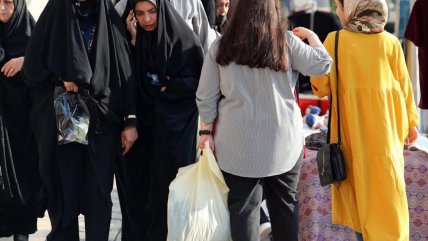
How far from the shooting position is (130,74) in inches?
164

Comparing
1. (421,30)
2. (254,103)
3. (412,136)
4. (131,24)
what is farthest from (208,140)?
(421,30)

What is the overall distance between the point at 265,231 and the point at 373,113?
1259 millimetres

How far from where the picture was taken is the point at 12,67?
447cm

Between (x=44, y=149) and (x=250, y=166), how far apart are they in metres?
1.17

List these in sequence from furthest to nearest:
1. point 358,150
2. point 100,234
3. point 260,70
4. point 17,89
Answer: point 17,89 < point 100,234 < point 358,150 < point 260,70

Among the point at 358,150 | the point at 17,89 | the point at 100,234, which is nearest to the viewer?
the point at 358,150

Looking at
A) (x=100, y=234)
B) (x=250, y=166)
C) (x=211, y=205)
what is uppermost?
(x=250, y=166)

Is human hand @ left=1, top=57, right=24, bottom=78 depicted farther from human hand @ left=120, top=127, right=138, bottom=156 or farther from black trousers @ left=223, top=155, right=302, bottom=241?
black trousers @ left=223, top=155, right=302, bottom=241

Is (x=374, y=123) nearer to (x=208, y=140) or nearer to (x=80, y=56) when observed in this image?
(x=208, y=140)

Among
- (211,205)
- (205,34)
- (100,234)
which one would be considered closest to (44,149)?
(100,234)

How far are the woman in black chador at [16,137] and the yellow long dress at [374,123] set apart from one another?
6.14 ft

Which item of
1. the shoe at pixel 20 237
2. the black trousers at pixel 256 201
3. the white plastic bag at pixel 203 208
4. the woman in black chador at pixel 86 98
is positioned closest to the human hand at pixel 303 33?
the black trousers at pixel 256 201

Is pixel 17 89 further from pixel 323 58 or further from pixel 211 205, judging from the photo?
pixel 323 58

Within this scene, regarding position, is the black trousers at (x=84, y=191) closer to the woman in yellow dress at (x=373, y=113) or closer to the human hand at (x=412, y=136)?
the woman in yellow dress at (x=373, y=113)
